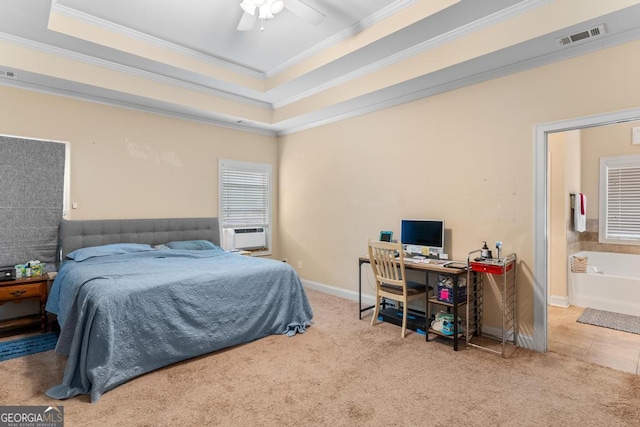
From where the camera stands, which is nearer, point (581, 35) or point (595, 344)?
point (581, 35)

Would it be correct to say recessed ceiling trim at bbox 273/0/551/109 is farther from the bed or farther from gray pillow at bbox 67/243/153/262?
gray pillow at bbox 67/243/153/262

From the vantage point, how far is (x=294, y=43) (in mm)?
3846

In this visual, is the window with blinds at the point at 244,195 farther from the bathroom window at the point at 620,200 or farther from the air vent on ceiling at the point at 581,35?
the bathroom window at the point at 620,200

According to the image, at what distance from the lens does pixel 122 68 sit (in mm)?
3957

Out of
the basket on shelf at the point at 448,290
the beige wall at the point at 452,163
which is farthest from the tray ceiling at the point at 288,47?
the basket on shelf at the point at 448,290

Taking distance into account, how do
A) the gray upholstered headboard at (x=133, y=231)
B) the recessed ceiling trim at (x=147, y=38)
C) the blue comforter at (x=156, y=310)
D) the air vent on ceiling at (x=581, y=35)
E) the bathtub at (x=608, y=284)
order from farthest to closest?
the bathtub at (x=608, y=284)
the gray upholstered headboard at (x=133, y=231)
the recessed ceiling trim at (x=147, y=38)
the air vent on ceiling at (x=581, y=35)
the blue comforter at (x=156, y=310)

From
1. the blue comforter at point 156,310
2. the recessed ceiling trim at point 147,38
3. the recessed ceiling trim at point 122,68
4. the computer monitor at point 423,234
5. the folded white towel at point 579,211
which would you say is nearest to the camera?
the blue comforter at point 156,310

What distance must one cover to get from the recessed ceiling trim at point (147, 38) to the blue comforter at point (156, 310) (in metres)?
2.42

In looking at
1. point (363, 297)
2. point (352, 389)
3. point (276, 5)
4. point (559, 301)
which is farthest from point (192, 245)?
point (559, 301)

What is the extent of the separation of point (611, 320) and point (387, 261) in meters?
2.83

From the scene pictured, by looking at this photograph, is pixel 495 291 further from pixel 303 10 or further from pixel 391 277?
pixel 303 10

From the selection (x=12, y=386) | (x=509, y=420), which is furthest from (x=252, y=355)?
(x=509, y=420)

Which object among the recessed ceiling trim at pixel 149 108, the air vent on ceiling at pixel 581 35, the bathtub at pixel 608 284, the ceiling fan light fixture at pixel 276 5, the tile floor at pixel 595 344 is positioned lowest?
the tile floor at pixel 595 344

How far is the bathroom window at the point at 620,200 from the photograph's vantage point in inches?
190
